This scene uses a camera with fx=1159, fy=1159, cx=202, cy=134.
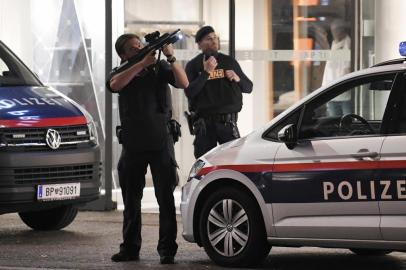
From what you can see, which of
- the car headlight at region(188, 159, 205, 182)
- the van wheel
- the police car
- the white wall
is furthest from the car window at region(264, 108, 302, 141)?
the white wall

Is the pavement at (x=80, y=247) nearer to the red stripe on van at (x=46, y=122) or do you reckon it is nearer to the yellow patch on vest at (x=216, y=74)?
the red stripe on van at (x=46, y=122)

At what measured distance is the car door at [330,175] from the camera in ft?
26.2

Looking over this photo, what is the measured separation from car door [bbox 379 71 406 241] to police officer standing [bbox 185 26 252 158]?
3255mm

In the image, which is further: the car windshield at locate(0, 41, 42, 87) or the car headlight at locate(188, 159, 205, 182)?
the car windshield at locate(0, 41, 42, 87)

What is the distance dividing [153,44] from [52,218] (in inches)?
128

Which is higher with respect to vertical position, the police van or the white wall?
the white wall

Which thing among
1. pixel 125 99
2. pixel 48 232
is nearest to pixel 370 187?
pixel 125 99

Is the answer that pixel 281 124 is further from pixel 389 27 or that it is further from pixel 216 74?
pixel 389 27

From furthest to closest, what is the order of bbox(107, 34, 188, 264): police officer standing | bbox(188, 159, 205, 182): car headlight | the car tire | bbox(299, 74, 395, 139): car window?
bbox(188, 159, 205, 182): car headlight, bbox(107, 34, 188, 264): police officer standing, the car tire, bbox(299, 74, 395, 139): car window

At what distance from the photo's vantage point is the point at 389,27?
41.8 ft

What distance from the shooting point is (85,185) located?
10.7 meters

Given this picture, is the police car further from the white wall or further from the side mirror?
the white wall

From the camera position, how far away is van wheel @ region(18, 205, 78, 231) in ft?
37.4

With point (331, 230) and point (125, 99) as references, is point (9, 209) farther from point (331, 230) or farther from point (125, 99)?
point (331, 230)
